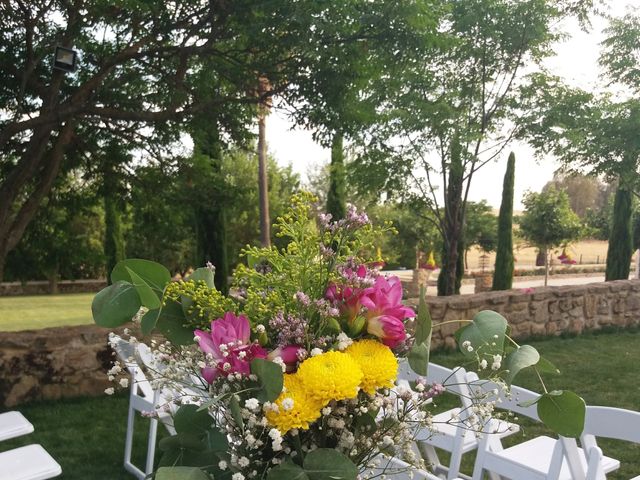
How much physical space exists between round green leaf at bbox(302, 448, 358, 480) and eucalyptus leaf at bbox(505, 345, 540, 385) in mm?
351

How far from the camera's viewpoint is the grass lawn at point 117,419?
13.1 ft

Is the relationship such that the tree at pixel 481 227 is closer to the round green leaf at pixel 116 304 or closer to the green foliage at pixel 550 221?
the green foliage at pixel 550 221

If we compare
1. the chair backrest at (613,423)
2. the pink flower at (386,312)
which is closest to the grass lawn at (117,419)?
the chair backrest at (613,423)

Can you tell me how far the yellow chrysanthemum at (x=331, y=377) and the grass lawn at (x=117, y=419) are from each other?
1725 millimetres

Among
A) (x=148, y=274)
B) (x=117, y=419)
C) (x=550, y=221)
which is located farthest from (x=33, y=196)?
(x=550, y=221)

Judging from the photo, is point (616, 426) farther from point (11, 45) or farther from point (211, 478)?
point (11, 45)

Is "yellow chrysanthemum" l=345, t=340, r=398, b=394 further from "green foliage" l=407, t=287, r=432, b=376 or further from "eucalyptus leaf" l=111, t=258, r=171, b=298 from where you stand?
"eucalyptus leaf" l=111, t=258, r=171, b=298

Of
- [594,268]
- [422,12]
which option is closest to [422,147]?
[422,12]

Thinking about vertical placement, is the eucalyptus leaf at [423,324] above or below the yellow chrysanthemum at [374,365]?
above

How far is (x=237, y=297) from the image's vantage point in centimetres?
129

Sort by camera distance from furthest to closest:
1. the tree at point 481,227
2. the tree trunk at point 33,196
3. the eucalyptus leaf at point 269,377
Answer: the tree at point 481,227
the tree trunk at point 33,196
the eucalyptus leaf at point 269,377

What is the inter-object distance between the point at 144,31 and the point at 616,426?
6271 mm

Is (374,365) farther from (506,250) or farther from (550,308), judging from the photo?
(506,250)

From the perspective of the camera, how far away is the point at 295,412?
3.55 ft
